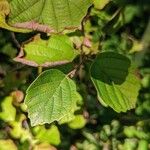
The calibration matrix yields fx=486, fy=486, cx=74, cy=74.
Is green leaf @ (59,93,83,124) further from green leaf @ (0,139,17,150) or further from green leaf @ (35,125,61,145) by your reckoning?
green leaf @ (0,139,17,150)

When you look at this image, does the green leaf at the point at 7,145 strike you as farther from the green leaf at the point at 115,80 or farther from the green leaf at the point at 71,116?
the green leaf at the point at 115,80

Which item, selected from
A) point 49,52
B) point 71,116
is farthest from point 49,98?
point 71,116

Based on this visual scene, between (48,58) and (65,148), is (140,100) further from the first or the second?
(48,58)

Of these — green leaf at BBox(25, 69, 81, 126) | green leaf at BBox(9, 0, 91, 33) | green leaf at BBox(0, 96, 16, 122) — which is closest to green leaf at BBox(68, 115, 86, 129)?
green leaf at BBox(0, 96, 16, 122)

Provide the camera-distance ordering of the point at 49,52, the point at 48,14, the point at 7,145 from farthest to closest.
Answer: the point at 7,145, the point at 49,52, the point at 48,14

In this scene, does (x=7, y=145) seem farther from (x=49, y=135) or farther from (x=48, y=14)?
(x=48, y=14)

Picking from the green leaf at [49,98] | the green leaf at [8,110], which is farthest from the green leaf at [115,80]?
the green leaf at [8,110]
